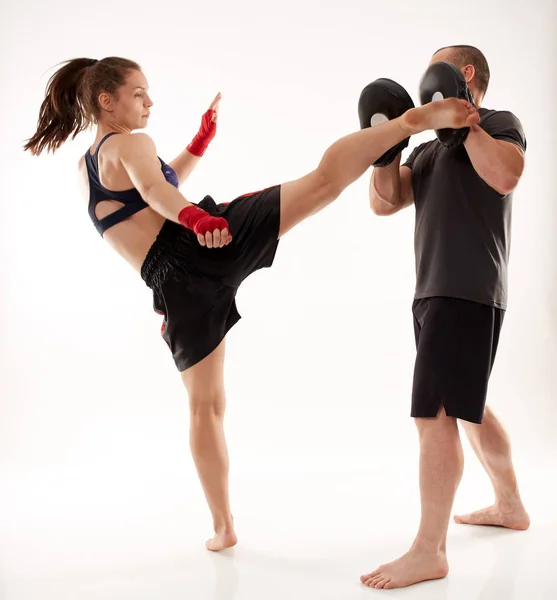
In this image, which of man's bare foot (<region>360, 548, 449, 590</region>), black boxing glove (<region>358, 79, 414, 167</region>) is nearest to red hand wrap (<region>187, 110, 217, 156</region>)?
black boxing glove (<region>358, 79, 414, 167</region>)

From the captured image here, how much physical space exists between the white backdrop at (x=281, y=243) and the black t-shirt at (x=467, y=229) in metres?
1.77

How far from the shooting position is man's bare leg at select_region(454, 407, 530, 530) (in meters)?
2.49

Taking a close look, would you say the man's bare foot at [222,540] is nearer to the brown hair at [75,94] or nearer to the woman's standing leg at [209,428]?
the woman's standing leg at [209,428]

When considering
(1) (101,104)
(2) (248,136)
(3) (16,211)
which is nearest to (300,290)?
(2) (248,136)

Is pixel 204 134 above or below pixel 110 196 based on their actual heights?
above

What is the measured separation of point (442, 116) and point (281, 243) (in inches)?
83.4

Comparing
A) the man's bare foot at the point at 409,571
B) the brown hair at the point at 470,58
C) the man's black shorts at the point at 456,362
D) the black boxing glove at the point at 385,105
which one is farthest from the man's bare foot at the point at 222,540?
the brown hair at the point at 470,58

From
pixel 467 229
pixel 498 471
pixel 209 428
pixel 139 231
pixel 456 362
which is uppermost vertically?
pixel 139 231

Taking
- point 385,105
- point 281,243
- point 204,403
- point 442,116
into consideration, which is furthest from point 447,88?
point 281,243

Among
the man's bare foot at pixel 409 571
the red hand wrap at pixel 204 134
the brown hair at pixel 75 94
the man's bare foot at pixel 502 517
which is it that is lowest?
the man's bare foot at pixel 502 517

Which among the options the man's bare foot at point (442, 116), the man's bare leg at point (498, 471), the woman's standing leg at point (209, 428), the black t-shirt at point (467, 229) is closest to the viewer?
the man's bare foot at point (442, 116)

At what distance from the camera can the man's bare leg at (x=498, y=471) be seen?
8.18ft

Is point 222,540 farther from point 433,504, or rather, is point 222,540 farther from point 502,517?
point 502,517

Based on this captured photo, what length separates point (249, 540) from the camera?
2.52 m
